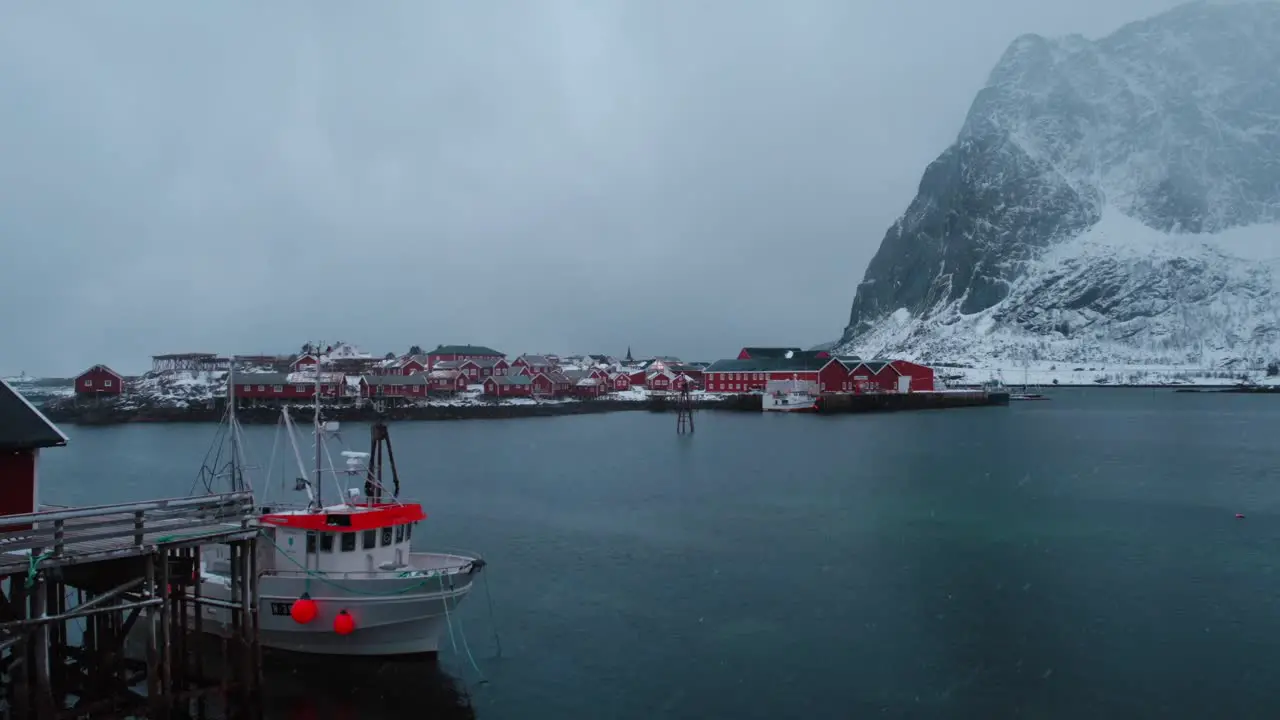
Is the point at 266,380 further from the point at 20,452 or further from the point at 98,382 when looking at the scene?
the point at 20,452

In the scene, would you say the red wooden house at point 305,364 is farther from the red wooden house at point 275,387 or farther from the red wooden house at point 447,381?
the red wooden house at point 447,381

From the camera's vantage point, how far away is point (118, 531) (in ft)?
39.1

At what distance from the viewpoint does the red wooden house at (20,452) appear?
12.7 m

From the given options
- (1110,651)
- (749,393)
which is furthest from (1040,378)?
(1110,651)

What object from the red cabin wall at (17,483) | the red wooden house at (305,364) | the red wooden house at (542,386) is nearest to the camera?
the red cabin wall at (17,483)

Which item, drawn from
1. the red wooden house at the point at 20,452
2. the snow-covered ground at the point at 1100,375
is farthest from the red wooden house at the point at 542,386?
the red wooden house at the point at 20,452

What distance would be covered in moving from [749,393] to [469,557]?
96.2 metres

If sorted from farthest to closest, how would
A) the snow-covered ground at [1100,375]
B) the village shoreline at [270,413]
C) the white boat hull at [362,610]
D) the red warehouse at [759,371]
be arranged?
the snow-covered ground at [1100,375], the red warehouse at [759,371], the village shoreline at [270,413], the white boat hull at [362,610]

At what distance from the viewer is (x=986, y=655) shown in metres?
17.2

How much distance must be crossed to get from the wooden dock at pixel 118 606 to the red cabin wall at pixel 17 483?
0.28 meters

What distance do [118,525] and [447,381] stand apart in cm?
9501

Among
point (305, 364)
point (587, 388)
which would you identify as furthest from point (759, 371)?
point (305, 364)

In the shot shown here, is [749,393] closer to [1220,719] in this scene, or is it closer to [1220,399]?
[1220,399]

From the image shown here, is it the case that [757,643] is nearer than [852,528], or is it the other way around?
[757,643]
